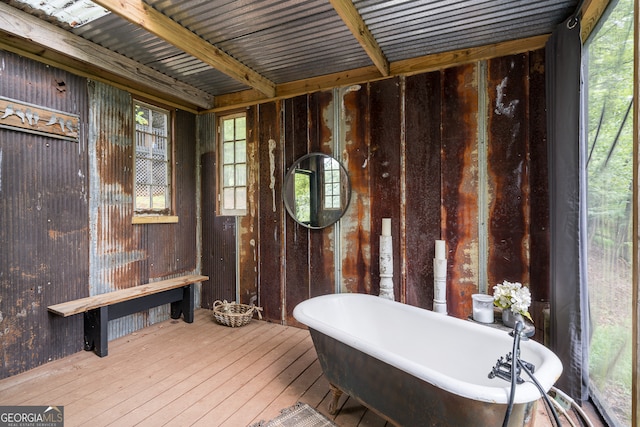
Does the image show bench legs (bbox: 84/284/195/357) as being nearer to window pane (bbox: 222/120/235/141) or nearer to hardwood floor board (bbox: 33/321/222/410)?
hardwood floor board (bbox: 33/321/222/410)

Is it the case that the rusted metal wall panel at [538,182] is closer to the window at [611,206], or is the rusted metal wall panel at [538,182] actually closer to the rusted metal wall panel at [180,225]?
the window at [611,206]

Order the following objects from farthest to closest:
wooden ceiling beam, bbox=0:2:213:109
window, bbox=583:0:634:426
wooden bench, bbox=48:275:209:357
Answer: wooden bench, bbox=48:275:209:357 → wooden ceiling beam, bbox=0:2:213:109 → window, bbox=583:0:634:426

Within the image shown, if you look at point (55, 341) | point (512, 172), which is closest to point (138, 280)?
point (55, 341)

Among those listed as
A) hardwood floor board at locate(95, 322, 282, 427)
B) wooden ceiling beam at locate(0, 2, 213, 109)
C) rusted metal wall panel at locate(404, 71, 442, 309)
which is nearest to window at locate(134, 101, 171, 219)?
wooden ceiling beam at locate(0, 2, 213, 109)

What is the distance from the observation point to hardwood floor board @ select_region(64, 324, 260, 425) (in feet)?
5.83

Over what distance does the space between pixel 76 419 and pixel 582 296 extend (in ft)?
9.81

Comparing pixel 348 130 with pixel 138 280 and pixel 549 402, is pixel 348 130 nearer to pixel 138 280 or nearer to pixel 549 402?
pixel 549 402

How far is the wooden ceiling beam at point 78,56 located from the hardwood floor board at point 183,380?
2490mm

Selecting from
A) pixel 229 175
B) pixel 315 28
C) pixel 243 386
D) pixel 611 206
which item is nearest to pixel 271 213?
pixel 229 175

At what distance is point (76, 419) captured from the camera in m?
1.70

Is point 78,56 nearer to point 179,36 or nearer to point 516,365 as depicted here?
point 179,36

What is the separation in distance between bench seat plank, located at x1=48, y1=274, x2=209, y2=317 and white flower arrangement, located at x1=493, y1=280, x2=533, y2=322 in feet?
9.17

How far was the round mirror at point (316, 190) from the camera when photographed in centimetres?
286

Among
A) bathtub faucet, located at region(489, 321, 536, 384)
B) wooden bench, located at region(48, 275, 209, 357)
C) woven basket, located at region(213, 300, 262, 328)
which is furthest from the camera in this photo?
woven basket, located at region(213, 300, 262, 328)
